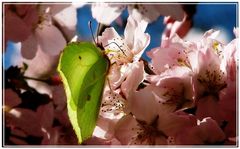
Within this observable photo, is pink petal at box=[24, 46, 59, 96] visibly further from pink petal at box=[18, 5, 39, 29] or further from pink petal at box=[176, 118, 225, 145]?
pink petal at box=[176, 118, 225, 145]

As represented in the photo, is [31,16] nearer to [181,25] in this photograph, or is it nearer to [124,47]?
[124,47]

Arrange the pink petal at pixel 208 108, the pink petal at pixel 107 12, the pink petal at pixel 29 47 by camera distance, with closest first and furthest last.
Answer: the pink petal at pixel 208 108 → the pink petal at pixel 107 12 → the pink petal at pixel 29 47

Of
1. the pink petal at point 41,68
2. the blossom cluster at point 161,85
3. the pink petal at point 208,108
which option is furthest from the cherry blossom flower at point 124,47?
the pink petal at point 41,68

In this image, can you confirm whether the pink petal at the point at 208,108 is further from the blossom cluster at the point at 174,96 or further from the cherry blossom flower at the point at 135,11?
the cherry blossom flower at the point at 135,11

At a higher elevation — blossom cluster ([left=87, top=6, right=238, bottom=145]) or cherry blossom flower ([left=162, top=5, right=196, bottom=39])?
cherry blossom flower ([left=162, top=5, right=196, bottom=39])

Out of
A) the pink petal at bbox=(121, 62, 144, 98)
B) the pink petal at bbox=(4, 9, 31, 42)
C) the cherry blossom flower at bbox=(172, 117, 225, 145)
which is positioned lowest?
the cherry blossom flower at bbox=(172, 117, 225, 145)

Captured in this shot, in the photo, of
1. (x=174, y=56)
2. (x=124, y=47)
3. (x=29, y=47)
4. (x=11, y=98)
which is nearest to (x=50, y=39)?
(x=29, y=47)

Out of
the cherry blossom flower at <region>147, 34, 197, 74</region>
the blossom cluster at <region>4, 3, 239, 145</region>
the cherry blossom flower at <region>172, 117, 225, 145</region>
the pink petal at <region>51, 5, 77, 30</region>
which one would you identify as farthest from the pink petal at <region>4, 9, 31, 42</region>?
the cherry blossom flower at <region>172, 117, 225, 145</region>
